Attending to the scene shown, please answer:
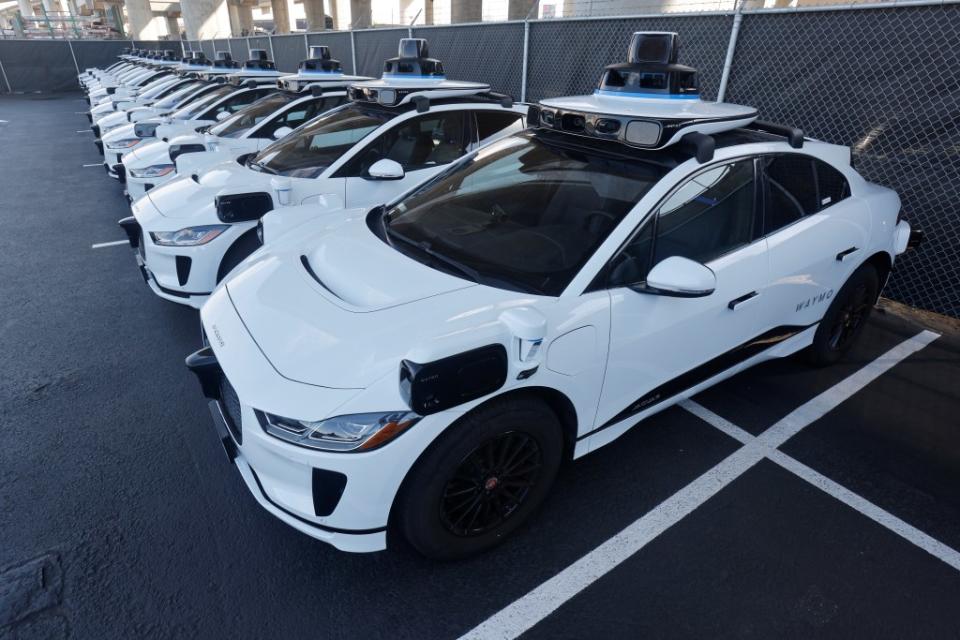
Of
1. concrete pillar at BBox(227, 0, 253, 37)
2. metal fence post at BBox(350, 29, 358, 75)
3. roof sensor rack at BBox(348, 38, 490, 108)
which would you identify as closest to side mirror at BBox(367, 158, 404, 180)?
roof sensor rack at BBox(348, 38, 490, 108)

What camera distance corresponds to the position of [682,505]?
2.66 meters

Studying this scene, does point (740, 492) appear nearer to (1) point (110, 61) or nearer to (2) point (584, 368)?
(2) point (584, 368)

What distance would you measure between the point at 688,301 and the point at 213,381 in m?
2.11

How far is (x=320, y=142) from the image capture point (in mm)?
4883

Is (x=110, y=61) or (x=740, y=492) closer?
(x=740, y=492)

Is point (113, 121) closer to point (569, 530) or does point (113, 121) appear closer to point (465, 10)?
point (569, 530)

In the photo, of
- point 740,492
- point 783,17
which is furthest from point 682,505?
point 783,17

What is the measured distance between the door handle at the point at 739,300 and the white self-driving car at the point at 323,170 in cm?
236

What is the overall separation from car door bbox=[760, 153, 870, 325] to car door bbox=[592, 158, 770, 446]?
0.42 ft

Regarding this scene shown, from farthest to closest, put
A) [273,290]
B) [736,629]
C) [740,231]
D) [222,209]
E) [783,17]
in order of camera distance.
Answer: [783,17]
[222,209]
[740,231]
[273,290]
[736,629]

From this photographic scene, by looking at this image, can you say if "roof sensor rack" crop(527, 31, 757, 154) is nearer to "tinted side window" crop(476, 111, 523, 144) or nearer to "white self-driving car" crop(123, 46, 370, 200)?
"tinted side window" crop(476, 111, 523, 144)

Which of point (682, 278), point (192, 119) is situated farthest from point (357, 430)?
point (192, 119)

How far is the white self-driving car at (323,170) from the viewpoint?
402cm

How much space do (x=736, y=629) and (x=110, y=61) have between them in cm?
3669
